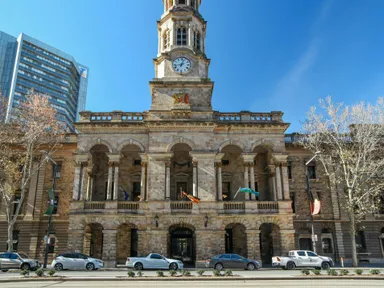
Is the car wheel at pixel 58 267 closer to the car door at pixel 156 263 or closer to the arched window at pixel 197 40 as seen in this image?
the car door at pixel 156 263

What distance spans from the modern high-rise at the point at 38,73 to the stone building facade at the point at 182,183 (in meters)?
68.5

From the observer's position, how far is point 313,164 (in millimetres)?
38500

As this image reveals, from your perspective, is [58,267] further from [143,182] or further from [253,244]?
[253,244]

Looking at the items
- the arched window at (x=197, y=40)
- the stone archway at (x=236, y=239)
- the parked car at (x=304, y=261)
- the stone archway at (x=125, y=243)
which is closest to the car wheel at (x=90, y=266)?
the stone archway at (x=125, y=243)

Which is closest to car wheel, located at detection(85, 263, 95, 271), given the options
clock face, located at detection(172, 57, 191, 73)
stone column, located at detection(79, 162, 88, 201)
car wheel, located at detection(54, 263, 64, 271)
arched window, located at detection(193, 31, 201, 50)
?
car wheel, located at detection(54, 263, 64, 271)

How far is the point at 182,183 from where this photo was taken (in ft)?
117

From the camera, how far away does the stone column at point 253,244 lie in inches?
1183

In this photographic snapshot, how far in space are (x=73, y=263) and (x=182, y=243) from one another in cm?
1279

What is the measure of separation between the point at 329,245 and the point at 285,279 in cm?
2179

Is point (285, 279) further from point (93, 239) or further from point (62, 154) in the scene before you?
point (62, 154)

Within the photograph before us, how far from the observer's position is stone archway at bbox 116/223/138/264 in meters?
34.5

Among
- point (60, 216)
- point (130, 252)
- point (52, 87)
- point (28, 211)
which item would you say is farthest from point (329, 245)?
point (52, 87)

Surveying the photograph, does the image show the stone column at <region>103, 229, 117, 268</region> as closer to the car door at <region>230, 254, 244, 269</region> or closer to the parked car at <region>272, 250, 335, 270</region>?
the car door at <region>230, 254, 244, 269</region>

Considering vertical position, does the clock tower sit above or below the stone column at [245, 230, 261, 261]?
above
